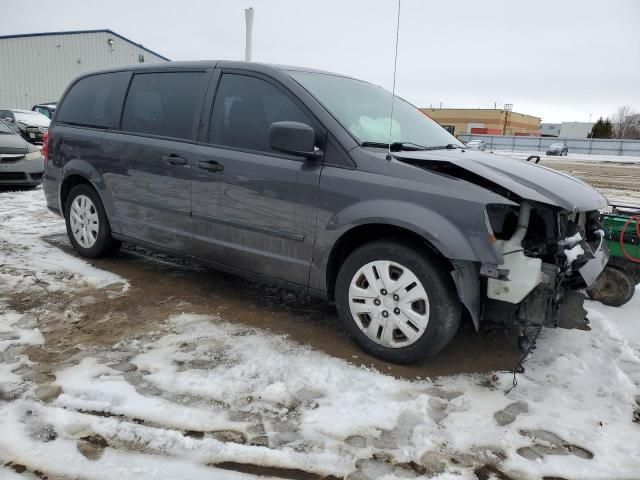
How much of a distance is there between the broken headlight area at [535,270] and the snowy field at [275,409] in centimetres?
40

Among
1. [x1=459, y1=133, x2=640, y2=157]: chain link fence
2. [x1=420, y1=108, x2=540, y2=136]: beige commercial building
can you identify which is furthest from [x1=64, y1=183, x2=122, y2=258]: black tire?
[x1=420, y1=108, x2=540, y2=136]: beige commercial building

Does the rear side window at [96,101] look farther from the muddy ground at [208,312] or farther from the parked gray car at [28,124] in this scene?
the parked gray car at [28,124]

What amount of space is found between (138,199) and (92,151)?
776mm

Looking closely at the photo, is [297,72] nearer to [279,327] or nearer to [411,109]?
[411,109]

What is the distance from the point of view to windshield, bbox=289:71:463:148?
3.36 meters

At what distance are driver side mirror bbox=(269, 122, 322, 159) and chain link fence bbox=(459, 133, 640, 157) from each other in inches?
1662

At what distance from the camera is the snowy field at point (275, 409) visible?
213cm

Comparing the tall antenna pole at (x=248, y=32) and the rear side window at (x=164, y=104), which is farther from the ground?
the tall antenna pole at (x=248, y=32)

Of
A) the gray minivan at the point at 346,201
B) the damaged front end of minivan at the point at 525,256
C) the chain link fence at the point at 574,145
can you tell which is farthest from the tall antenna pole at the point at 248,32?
the chain link fence at the point at 574,145

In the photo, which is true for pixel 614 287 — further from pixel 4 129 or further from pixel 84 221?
pixel 4 129

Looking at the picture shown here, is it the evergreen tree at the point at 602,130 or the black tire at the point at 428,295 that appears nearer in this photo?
the black tire at the point at 428,295

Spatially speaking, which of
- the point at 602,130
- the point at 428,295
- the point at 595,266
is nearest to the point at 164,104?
the point at 428,295

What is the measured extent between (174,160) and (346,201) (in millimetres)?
1528

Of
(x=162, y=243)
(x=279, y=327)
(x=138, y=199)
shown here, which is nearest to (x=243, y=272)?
(x=279, y=327)
